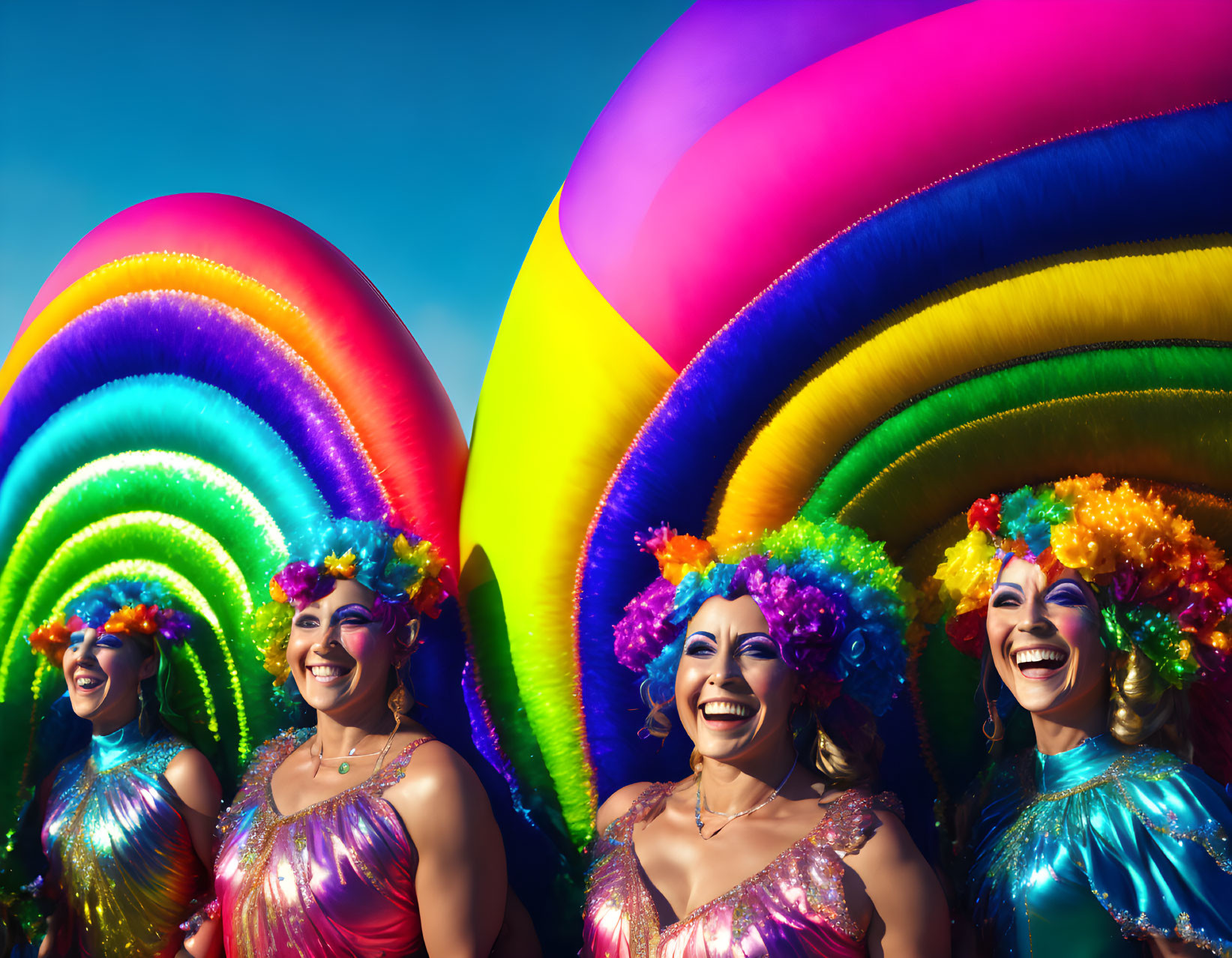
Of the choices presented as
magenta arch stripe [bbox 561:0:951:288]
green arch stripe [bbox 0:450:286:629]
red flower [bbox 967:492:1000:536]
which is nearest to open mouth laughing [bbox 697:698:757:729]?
red flower [bbox 967:492:1000:536]

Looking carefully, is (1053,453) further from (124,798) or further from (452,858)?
(124,798)

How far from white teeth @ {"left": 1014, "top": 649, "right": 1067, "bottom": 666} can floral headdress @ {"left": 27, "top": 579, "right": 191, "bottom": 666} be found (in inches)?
121

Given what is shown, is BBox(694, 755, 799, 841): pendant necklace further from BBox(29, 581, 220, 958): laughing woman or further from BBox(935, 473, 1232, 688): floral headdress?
BBox(29, 581, 220, 958): laughing woman

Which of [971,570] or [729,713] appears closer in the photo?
[729,713]

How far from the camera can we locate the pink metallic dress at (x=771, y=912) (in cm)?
225

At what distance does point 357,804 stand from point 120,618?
1.53 meters

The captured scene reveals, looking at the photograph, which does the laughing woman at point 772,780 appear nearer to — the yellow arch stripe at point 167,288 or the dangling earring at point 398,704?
the dangling earring at point 398,704

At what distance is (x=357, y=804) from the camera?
9.47ft

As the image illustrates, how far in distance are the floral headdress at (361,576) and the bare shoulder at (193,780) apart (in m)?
0.70


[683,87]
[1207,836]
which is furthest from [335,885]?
[683,87]

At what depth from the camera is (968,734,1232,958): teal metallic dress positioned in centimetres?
223

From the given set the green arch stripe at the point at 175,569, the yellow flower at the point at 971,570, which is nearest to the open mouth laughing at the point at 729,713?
the yellow flower at the point at 971,570

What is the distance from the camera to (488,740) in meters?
3.33

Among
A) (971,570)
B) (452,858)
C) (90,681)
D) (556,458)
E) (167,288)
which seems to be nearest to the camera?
(971,570)
